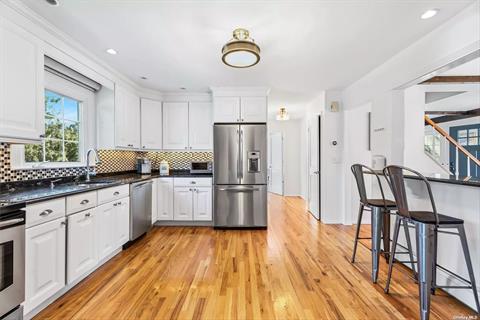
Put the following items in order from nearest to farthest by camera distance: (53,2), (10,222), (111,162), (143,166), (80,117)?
1. (10,222)
2. (53,2)
3. (80,117)
4. (111,162)
5. (143,166)

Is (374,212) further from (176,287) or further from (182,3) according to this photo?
(182,3)

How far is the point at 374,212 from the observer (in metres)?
2.33

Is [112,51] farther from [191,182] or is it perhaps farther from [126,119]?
[191,182]

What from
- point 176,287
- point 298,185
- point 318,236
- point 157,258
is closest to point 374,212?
point 318,236

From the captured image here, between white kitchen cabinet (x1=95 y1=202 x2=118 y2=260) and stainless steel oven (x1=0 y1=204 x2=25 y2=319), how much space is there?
84 centimetres

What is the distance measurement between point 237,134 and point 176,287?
2.47m

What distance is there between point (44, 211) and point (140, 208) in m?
1.63

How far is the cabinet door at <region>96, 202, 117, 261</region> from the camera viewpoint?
241cm

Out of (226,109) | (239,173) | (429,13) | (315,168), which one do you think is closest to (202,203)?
(239,173)

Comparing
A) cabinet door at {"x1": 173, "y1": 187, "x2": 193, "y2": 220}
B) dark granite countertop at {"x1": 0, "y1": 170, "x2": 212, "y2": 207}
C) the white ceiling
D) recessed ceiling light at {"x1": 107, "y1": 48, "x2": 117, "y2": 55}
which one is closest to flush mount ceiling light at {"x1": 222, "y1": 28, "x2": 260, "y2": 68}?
the white ceiling

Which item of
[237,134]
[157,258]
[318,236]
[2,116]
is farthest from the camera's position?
[237,134]

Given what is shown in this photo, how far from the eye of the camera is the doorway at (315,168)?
4395 millimetres

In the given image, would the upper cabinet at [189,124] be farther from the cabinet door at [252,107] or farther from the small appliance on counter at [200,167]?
the cabinet door at [252,107]

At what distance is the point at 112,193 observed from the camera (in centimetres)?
265
